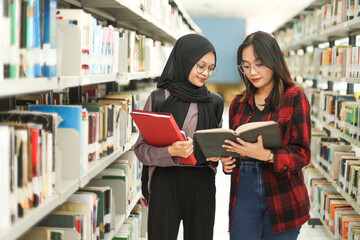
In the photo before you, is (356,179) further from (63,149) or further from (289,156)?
(63,149)

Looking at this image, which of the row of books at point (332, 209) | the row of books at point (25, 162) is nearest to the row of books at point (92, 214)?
the row of books at point (25, 162)

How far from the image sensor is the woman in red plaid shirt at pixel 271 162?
73.8 inches

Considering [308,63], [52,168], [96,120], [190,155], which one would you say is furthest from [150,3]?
[308,63]

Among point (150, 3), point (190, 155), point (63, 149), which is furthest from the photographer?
point (150, 3)

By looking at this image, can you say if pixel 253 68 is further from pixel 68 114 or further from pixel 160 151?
pixel 68 114

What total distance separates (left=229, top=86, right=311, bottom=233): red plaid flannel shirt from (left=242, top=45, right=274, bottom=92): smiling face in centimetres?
9

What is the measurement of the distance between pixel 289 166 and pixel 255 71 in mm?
477

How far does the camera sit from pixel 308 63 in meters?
5.95

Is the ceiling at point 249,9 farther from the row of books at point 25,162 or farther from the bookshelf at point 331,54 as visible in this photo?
the row of books at point 25,162

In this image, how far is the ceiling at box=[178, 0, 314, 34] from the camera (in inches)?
459

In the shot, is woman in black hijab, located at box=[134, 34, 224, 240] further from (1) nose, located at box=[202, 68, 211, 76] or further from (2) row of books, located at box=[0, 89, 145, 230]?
(2) row of books, located at box=[0, 89, 145, 230]

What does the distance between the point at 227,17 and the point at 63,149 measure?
47.2 ft

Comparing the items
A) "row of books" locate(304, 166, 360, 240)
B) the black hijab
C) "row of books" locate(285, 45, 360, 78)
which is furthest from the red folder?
"row of books" locate(285, 45, 360, 78)

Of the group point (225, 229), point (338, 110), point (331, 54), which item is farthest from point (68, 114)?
point (331, 54)
